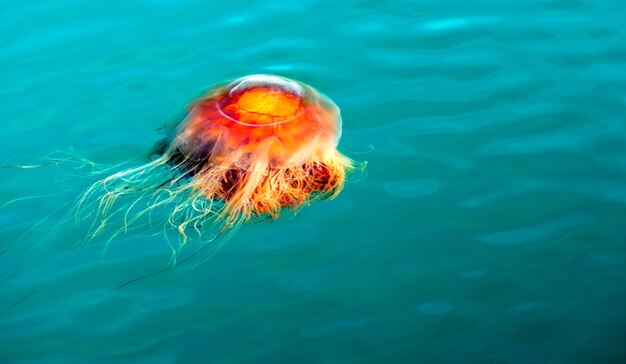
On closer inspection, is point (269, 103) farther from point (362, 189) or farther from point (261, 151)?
point (362, 189)

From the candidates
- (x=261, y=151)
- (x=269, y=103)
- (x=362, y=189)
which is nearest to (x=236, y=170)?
(x=261, y=151)

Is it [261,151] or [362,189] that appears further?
[362,189]

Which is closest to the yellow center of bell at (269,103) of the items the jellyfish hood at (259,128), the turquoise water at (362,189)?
the jellyfish hood at (259,128)

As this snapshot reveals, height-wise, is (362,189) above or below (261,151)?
below

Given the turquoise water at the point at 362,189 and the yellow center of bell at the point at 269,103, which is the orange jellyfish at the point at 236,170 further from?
the turquoise water at the point at 362,189

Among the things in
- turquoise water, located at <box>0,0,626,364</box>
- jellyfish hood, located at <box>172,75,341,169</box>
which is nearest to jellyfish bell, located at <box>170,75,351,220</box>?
jellyfish hood, located at <box>172,75,341,169</box>

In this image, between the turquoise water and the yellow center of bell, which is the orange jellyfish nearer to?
the yellow center of bell
